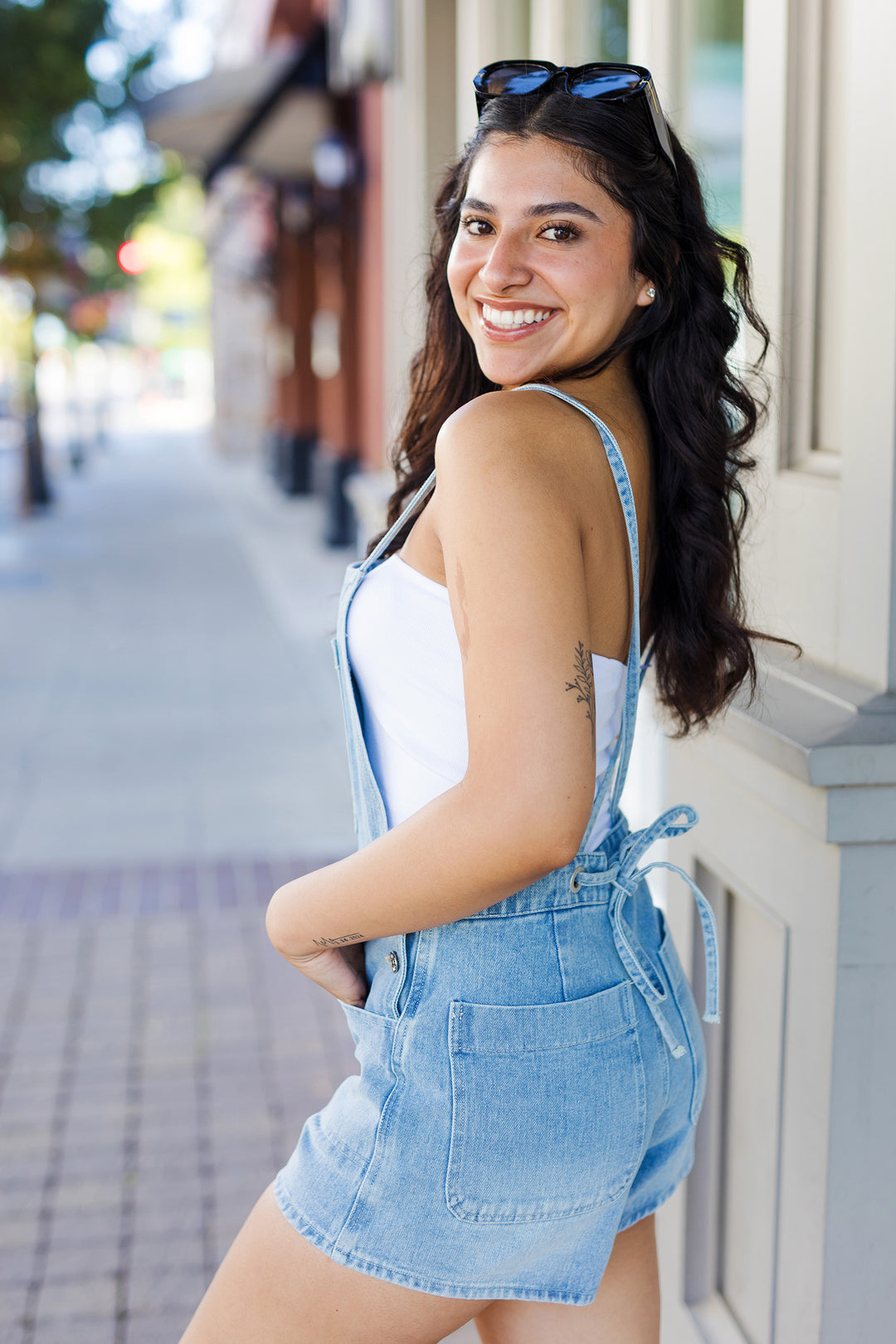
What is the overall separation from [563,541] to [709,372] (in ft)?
1.31

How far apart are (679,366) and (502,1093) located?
0.77 metres

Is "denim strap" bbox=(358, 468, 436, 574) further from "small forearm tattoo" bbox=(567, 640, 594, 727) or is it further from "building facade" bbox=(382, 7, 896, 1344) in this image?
"building facade" bbox=(382, 7, 896, 1344)

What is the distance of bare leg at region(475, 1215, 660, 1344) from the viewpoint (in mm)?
A: 1487

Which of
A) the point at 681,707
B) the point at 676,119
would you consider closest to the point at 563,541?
the point at 681,707

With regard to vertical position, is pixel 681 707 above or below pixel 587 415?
below

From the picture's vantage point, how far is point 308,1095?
3641 millimetres

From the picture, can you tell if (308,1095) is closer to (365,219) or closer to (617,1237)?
(617,1237)

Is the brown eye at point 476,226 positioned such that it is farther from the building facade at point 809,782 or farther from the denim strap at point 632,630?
the building facade at point 809,782

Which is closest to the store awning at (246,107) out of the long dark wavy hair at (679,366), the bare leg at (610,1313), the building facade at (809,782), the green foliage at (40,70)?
the green foliage at (40,70)

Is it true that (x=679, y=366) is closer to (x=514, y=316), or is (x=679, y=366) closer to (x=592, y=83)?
(x=514, y=316)

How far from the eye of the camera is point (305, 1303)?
4.56ft

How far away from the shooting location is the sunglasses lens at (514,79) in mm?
1401

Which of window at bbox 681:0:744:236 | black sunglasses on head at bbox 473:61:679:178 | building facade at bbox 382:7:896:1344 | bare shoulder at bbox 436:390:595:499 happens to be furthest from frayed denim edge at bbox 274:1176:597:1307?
window at bbox 681:0:744:236

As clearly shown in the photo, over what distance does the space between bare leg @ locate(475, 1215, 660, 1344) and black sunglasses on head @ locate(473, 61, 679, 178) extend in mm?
1192
